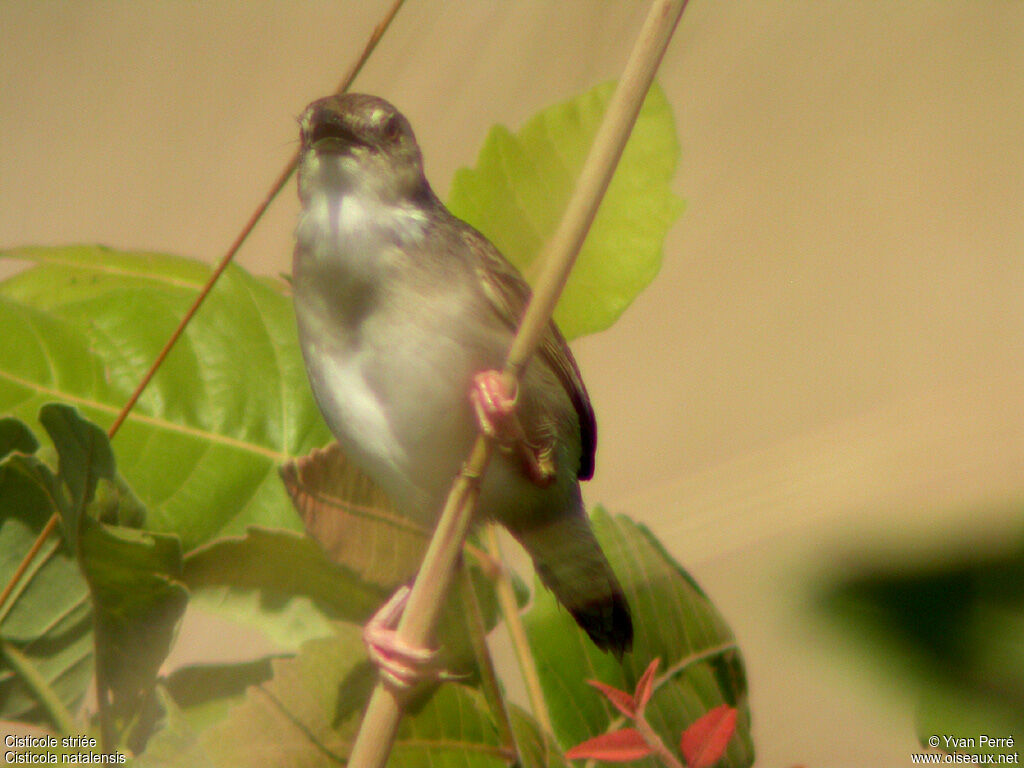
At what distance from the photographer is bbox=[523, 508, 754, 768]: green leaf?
1.22ft

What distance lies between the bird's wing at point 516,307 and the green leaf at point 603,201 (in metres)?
0.04

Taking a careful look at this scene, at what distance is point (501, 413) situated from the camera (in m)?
0.28

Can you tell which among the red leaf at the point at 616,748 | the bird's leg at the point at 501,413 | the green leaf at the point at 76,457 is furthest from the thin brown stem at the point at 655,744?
the green leaf at the point at 76,457

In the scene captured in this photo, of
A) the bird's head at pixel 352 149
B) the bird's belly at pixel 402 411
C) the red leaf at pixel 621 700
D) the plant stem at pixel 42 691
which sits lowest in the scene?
the plant stem at pixel 42 691

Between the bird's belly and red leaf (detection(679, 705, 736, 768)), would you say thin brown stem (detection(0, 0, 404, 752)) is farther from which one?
red leaf (detection(679, 705, 736, 768))

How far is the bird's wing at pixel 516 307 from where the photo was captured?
354 millimetres

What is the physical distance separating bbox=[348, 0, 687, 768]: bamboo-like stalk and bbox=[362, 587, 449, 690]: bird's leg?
15 mm

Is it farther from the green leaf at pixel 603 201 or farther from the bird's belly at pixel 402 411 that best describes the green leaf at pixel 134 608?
the green leaf at pixel 603 201

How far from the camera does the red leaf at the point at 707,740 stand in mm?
314

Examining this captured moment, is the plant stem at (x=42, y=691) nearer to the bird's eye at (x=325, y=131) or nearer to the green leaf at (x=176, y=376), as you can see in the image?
the green leaf at (x=176, y=376)

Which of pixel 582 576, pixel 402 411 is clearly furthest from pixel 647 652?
pixel 402 411

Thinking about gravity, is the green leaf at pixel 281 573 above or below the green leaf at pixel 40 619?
above

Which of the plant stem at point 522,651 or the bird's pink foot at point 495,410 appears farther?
the plant stem at point 522,651

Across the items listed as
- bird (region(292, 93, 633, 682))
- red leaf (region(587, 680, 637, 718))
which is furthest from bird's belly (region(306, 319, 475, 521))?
red leaf (region(587, 680, 637, 718))
